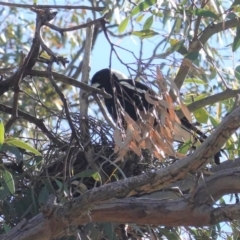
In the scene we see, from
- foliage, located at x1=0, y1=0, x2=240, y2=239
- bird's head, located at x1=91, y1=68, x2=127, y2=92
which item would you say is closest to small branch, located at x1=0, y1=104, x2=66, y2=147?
foliage, located at x1=0, y1=0, x2=240, y2=239

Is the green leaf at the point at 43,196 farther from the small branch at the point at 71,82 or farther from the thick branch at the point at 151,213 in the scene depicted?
the small branch at the point at 71,82

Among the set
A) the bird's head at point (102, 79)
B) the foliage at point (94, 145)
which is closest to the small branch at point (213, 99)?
the foliage at point (94, 145)

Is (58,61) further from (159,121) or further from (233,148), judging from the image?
(233,148)

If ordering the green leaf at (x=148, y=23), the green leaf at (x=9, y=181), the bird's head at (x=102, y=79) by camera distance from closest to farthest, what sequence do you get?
the green leaf at (x=9, y=181), the green leaf at (x=148, y=23), the bird's head at (x=102, y=79)

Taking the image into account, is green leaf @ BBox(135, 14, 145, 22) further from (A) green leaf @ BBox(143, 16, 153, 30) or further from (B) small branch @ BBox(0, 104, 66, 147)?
(B) small branch @ BBox(0, 104, 66, 147)

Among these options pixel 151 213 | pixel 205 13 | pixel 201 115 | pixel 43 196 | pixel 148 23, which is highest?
pixel 148 23

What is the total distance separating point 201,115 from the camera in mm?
2902

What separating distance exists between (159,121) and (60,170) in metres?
0.89

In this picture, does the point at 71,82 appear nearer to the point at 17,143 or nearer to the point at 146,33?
the point at 17,143

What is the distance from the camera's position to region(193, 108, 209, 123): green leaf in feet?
9.47

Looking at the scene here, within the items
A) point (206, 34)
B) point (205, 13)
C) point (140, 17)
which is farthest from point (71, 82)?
point (206, 34)

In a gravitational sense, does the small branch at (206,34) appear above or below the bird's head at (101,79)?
below

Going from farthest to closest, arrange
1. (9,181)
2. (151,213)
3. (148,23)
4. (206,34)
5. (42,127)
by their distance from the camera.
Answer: (206,34) < (148,23) < (42,127) < (9,181) < (151,213)

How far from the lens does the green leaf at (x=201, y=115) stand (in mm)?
2887
